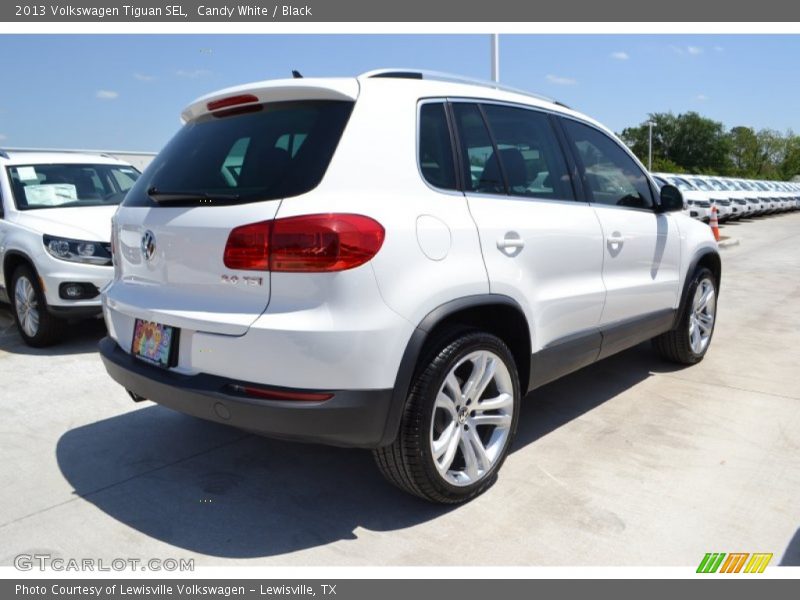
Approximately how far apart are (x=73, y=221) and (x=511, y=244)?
4.46 meters

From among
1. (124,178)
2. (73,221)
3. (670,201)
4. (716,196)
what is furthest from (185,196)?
(716,196)

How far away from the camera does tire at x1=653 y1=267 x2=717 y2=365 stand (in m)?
Answer: 5.13

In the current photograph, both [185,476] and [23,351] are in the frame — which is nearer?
[185,476]

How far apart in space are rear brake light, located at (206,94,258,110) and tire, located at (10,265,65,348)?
3.37 meters

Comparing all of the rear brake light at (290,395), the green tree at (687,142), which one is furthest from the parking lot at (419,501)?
the green tree at (687,142)

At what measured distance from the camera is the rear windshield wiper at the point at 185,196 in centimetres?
277

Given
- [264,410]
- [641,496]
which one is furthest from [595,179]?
[264,410]

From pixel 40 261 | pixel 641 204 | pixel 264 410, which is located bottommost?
pixel 264 410

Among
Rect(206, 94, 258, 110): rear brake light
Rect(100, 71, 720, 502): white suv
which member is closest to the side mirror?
Rect(100, 71, 720, 502): white suv

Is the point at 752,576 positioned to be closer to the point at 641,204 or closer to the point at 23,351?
the point at 641,204

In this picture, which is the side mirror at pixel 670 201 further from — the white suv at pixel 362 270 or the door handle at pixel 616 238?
the white suv at pixel 362 270

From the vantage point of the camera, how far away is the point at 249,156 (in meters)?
2.88

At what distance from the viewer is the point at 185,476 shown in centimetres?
346
